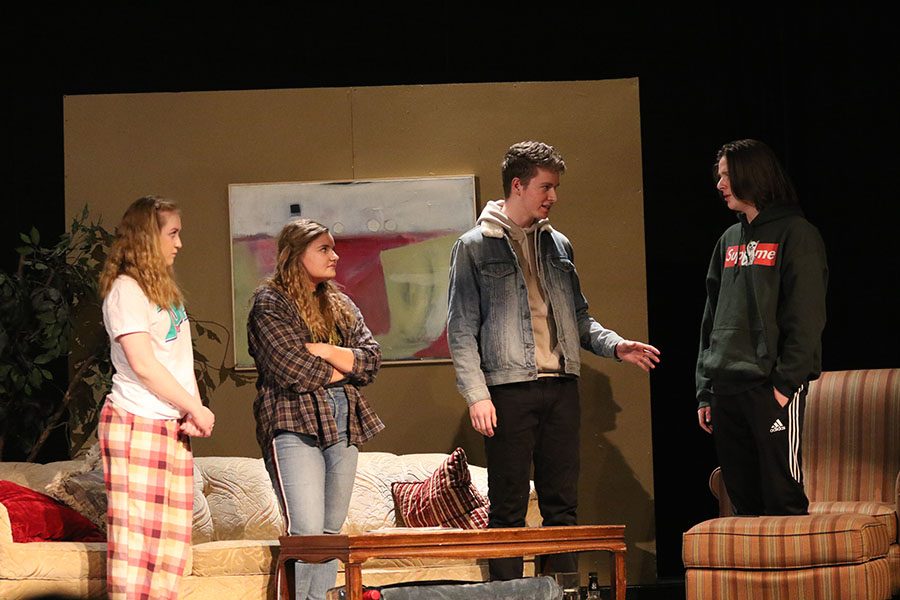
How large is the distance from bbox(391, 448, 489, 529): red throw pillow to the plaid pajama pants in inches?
58.3

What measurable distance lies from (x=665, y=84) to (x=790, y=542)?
2979mm

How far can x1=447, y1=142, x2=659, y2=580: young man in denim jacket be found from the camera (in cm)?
401

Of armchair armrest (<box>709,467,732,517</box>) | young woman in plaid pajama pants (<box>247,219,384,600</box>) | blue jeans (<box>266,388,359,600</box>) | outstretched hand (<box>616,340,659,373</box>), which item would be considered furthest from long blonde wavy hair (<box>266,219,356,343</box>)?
armchair armrest (<box>709,467,732,517</box>)

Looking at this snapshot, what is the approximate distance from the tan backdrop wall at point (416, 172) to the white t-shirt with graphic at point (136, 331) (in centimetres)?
192

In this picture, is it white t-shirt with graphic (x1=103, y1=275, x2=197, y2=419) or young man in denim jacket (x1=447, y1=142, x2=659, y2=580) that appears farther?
young man in denim jacket (x1=447, y1=142, x2=659, y2=580)

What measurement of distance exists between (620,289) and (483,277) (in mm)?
1941

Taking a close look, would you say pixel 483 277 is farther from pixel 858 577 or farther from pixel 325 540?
pixel 858 577

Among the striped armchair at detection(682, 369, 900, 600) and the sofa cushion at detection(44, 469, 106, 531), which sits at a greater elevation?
the sofa cushion at detection(44, 469, 106, 531)

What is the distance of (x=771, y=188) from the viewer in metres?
4.28

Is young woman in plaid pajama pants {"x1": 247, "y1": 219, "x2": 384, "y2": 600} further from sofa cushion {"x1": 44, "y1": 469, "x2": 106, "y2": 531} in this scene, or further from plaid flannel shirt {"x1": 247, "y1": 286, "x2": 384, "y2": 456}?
sofa cushion {"x1": 44, "y1": 469, "x2": 106, "y2": 531}

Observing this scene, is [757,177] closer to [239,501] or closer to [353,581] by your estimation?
[353,581]

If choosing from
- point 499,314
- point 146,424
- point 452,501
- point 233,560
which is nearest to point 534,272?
point 499,314

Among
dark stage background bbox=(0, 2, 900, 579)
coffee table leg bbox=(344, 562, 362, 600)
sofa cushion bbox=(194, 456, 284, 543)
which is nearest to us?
coffee table leg bbox=(344, 562, 362, 600)

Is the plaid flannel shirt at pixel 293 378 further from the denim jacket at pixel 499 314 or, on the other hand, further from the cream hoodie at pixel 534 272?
the cream hoodie at pixel 534 272
